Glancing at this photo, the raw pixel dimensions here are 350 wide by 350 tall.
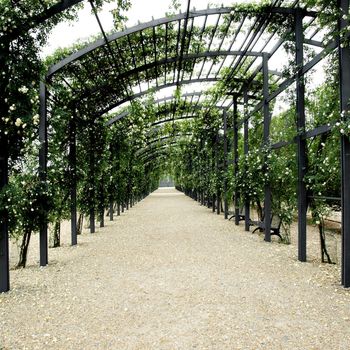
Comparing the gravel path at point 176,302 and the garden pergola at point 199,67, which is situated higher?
the garden pergola at point 199,67

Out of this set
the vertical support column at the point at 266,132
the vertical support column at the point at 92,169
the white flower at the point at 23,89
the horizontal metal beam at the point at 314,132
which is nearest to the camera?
the white flower at the point at 23,89

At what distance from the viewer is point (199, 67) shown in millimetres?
10250

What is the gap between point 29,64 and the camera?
15.8 ft

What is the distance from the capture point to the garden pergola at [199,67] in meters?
4.93

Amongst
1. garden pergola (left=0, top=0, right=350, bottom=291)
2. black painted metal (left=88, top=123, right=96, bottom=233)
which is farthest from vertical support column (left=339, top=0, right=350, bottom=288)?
black painted metal (left=88, top=123, right=96, bottom=233)

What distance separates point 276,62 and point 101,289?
6.66m

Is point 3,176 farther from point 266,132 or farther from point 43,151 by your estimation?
point 266,132

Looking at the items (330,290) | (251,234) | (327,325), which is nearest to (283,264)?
(330,290)

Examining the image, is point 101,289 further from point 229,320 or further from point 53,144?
point 53,144

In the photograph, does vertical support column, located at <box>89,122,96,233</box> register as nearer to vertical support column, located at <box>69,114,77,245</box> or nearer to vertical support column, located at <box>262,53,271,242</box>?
vertical support column, located at <box>69,114,77,245</box>

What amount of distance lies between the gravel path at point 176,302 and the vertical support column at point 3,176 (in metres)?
0.25

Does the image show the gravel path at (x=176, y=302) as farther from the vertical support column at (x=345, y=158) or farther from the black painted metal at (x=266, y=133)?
the black painted metal at (x=266, y=133)

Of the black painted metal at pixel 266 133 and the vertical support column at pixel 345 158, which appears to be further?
the black painted metal at pixel 266 133

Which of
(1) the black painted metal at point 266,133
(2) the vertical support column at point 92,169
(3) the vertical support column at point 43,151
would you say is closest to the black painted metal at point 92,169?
(2) the vertical support column at point 92,169
